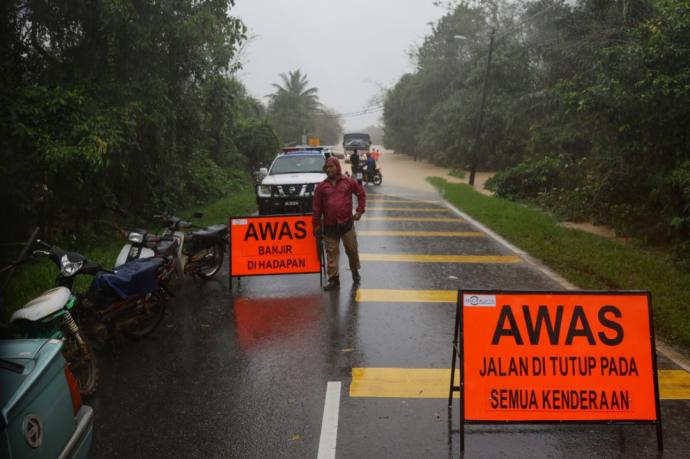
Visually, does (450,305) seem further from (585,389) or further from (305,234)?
(585,389)

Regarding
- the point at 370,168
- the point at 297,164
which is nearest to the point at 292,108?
the point at 370,168

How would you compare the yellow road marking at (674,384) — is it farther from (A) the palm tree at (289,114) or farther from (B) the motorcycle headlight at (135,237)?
(A) the palm tree at (289,114)

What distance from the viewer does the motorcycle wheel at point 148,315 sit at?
6164 millimetres

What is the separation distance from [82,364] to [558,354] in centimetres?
396

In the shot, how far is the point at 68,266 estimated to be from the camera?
5250 mm

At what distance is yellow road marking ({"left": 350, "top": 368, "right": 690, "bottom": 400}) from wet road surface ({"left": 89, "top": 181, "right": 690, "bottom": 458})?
18 millimetres

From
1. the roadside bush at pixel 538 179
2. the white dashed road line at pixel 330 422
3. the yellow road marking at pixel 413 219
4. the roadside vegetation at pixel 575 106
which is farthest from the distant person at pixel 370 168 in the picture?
the white dashed road line at pixel 330 422

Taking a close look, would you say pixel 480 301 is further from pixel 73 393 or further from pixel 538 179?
pixel 538 179

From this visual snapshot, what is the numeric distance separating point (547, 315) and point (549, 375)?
45 centimetres

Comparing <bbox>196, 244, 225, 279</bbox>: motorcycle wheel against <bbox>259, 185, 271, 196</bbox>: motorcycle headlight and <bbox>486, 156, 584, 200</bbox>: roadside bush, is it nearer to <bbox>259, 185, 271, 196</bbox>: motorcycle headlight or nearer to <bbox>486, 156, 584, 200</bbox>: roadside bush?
<bbox>259, 185, 271, 196</bbox>: motorcycle headlight

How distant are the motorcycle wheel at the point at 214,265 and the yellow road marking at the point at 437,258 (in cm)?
274

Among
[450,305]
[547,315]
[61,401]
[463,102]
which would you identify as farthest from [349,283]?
[463,102]

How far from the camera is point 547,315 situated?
4277mm

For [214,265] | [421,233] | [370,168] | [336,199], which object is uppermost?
[336,199]
